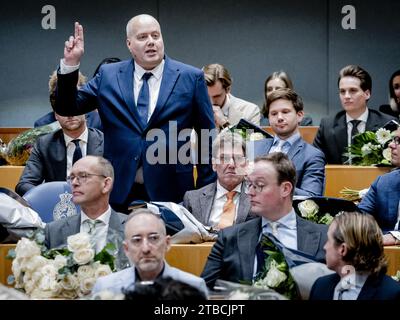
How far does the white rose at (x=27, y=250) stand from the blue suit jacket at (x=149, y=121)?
2.90 ft

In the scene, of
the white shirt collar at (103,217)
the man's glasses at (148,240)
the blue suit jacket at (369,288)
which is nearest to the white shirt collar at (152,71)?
the white shirt collar at (103,217)

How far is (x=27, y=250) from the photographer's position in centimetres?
320

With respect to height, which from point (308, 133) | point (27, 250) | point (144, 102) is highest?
point (144, 102)

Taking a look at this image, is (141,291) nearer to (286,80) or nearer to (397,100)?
(286,80)

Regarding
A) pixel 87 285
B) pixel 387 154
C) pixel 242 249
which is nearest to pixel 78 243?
pixel 87 285

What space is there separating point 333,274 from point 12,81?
566 centimetres

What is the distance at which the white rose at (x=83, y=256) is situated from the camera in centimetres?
309

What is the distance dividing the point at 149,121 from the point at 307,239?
100cm

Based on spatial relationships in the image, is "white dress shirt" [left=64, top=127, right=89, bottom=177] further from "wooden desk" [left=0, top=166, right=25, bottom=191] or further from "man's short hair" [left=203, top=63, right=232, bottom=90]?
"man's short hair" [left=203, top=63, right=232, bottom=90]

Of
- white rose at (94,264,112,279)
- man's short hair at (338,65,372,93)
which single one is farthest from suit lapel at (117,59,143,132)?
man's short hair at (338,65,372,93)

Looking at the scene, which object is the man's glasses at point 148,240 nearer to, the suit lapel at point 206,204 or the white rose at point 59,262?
the white rose at point 59,262

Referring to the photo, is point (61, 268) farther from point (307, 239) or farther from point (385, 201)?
point (385, 201)

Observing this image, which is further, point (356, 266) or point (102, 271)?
point (102, 271)

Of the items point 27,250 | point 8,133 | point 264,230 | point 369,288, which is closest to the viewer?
point 369,288
